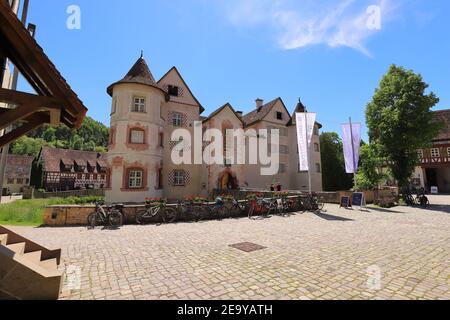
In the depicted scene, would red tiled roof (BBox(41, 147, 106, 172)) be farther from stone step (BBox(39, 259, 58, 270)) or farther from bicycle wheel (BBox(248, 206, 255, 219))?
stone step (BBox(39, 259, 58, 270))

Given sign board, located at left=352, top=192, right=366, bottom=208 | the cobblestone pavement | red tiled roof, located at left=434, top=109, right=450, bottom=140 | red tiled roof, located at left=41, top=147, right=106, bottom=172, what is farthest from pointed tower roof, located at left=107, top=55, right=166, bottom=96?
red tiled roof, located at left=434, top=109, right=450, bottom=140

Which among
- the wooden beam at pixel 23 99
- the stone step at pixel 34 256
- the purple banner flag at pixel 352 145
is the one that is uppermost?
the purple banner flag at pixel 352 145

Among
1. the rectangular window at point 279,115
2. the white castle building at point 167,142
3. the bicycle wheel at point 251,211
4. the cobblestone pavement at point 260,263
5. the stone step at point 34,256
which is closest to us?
the cobblestone pavement at point 260,263

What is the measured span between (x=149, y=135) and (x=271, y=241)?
16.0 m

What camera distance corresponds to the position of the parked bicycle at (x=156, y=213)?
455 inches

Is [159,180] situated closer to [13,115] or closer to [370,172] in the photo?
[13,115]

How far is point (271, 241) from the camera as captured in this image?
25.3 feet

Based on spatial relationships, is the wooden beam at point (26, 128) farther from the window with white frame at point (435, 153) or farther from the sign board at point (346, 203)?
the window with white frame at point (435, 153)

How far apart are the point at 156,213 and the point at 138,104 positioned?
Answer: 40.5 ft

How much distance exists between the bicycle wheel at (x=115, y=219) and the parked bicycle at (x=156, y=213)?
2.77 ft

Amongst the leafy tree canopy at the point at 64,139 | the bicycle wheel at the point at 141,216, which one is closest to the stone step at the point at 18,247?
the bicycle wheel at the point at 141,216

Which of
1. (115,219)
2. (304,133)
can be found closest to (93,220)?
(115,219)
